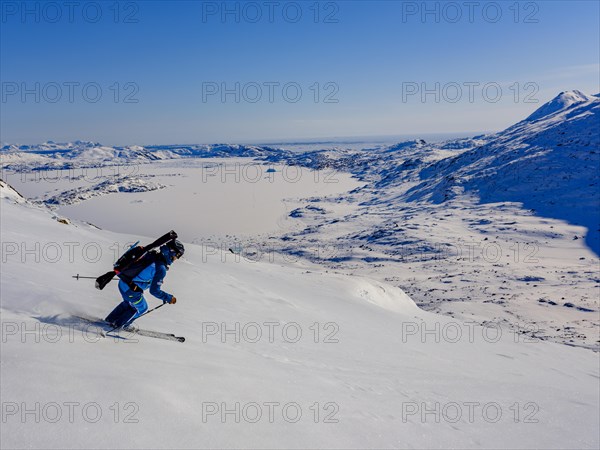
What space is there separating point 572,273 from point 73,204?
124741 millimetres

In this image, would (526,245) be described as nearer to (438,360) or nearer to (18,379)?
(438,360)

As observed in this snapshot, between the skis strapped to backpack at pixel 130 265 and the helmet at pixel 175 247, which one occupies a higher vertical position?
the helmet at pixel 175 247

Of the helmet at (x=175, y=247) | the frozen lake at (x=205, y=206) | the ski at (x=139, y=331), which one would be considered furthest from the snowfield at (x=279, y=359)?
the frozen lake at (x=205, y=206)

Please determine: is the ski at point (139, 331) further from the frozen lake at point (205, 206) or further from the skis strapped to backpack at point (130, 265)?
the frozen lake at point (205, 206)

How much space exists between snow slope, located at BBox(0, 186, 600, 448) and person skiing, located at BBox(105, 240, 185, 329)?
0.55 metres

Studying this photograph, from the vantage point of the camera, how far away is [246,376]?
584 cm

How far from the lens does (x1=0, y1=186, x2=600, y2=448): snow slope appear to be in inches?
152

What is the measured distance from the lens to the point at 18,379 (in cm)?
408

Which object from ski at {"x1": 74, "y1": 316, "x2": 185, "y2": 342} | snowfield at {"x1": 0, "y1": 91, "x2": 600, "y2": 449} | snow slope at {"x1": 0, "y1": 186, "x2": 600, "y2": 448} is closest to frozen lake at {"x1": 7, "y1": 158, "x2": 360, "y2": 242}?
snowfield at {"x1": 0, "y1": 91, "x2": 600, "y2": 449}

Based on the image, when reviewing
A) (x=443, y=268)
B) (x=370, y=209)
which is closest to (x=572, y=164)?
(x=370, y=209)

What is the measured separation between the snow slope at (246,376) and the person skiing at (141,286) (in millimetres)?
552

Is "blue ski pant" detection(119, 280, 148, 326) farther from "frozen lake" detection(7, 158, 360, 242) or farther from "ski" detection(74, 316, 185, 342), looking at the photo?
"frozen lake" detection(7, 158, 360, 242)

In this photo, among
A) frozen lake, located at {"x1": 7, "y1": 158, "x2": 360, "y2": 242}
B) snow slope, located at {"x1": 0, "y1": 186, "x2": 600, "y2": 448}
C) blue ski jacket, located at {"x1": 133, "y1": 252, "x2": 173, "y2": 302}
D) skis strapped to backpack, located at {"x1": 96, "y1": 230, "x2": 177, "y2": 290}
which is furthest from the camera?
frozen lake, located at {"x1": 7, "y1": 158, "x2": 360, "y2": 242}

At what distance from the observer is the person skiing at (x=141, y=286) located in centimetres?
641
